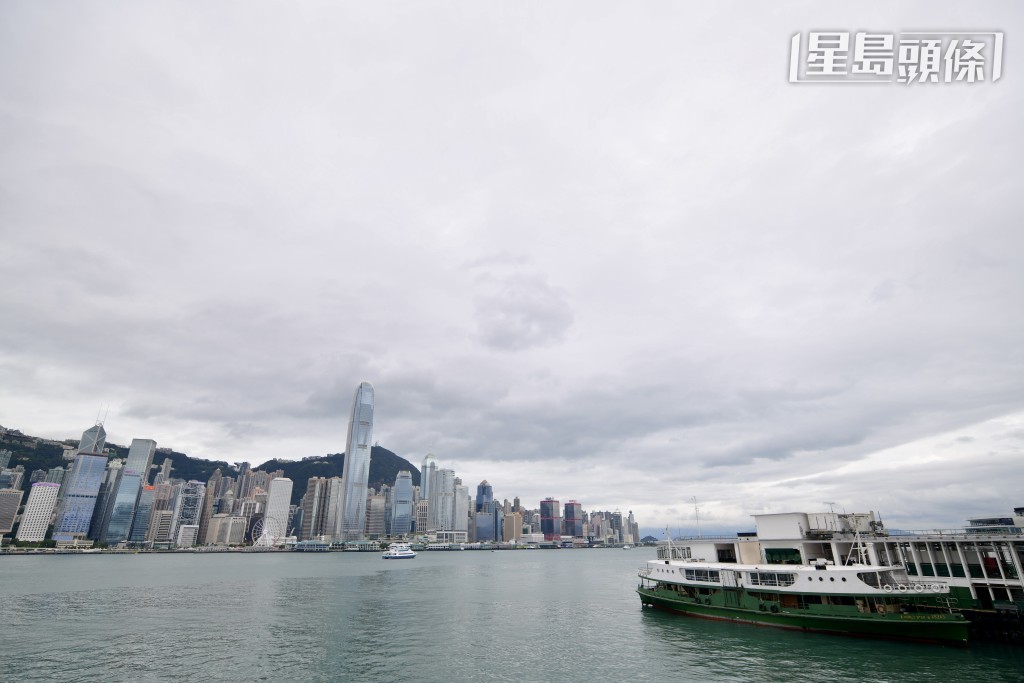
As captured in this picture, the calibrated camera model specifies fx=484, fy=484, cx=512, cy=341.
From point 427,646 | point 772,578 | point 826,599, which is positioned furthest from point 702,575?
point 427,646

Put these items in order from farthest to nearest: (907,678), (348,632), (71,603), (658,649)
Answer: (71,603) < (348,632) < (658,649) < (907,678)

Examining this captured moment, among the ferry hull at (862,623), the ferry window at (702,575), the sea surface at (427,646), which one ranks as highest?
the ferry window at (702,575)

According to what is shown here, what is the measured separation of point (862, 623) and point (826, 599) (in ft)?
11.1

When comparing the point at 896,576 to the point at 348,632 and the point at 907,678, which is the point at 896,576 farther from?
the point at 348,632

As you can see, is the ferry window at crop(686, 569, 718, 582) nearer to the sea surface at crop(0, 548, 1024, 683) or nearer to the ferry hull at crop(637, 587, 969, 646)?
Answer: the ferry hull at crop(637, 587, 969, 646)

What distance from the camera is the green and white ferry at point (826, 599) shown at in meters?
46.8

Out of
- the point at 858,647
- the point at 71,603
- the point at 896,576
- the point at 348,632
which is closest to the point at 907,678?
the point at 858,647

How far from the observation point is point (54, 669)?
41.9 m

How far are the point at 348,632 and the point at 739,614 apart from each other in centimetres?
4669

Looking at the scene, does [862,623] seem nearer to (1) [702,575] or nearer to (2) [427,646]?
(1) [702,575]

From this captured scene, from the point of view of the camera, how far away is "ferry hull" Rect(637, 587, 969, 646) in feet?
149

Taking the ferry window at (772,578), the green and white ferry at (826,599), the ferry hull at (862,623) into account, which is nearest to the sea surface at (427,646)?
the ferry hull at (862,623)

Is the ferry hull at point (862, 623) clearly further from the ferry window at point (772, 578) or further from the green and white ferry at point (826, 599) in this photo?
the ferry window at point (772, 578)

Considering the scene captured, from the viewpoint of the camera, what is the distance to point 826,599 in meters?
51.4
